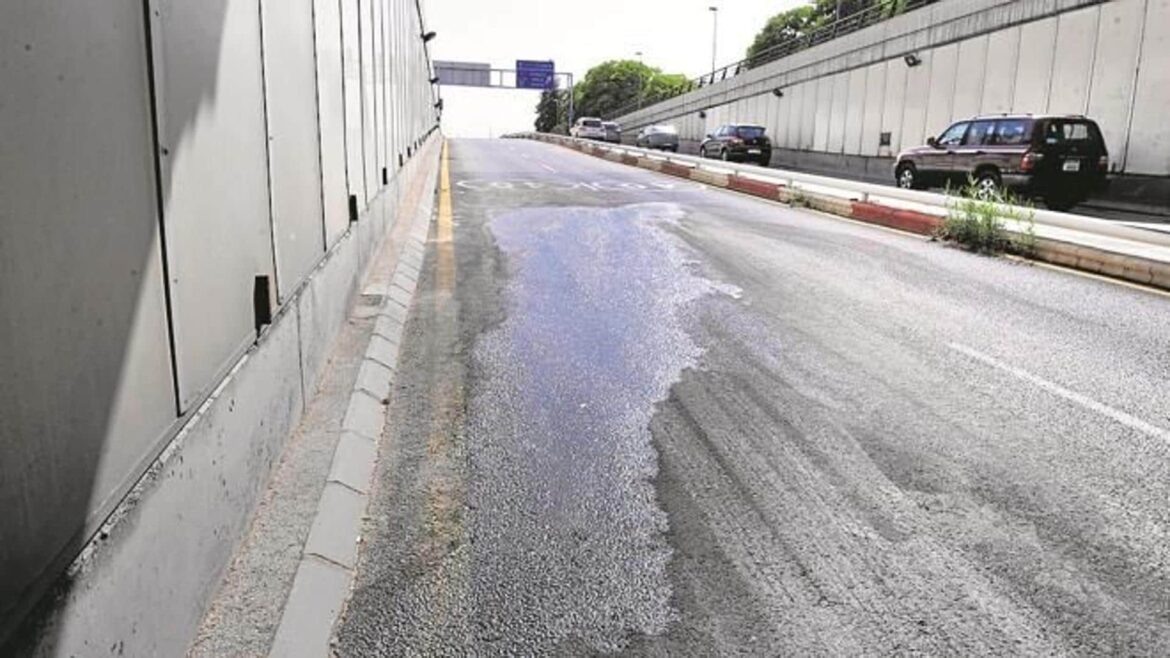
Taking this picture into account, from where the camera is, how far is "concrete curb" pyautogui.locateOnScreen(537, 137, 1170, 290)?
9.71 m

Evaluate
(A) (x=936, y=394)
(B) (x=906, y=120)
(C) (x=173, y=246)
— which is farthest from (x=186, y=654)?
(B) (x=906, y=120)

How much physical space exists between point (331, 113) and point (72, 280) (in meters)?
4.78

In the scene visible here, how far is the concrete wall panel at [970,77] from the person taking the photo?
27.2 metres

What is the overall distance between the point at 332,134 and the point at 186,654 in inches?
181

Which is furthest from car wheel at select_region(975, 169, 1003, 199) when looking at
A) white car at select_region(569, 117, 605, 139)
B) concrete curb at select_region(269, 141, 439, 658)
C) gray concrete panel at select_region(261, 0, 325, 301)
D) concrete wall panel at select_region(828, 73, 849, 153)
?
white car at select_region(569, 117, 605, 139)

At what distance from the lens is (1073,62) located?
22.9 meters

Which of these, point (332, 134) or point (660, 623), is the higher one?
point (332, 134)

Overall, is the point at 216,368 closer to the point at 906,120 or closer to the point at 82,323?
the point at 82,323

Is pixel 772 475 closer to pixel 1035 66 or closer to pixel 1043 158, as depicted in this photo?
pixel 1043 158

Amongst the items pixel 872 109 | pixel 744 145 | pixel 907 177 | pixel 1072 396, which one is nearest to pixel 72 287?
pixel 1072 396

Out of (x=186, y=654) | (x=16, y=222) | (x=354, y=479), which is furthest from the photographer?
(x=354, y=479)

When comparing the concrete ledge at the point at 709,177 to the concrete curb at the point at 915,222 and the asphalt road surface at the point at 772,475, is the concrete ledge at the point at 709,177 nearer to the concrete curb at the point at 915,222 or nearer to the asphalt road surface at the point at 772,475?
the concrete curb at the point at 915,222

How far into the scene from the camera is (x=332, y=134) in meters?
6.59

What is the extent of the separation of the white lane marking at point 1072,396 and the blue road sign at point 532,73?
306ft
